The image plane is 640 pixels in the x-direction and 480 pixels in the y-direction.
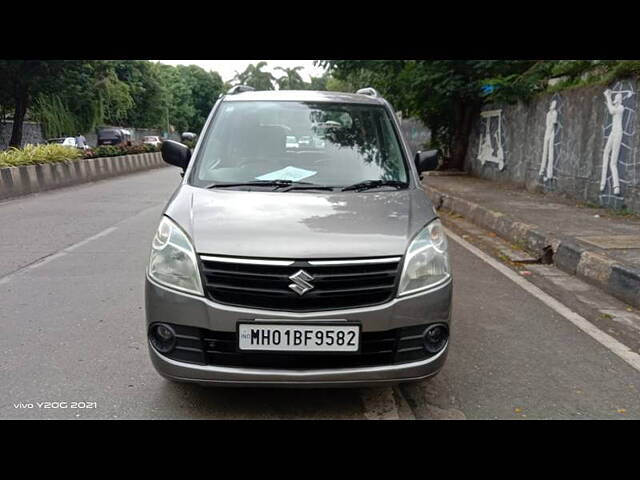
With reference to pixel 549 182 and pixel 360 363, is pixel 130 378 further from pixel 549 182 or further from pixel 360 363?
pixel 549 182

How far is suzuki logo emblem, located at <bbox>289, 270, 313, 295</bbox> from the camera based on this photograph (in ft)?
8.87

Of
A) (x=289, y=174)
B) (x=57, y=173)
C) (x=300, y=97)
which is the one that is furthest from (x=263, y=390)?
(x=57, y=173)

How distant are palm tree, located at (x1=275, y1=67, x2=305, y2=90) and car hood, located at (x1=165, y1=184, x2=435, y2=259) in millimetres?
72899

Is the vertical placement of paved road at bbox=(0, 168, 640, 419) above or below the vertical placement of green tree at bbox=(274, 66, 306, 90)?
below

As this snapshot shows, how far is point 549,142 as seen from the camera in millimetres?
11609

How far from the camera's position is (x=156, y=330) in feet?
9.50

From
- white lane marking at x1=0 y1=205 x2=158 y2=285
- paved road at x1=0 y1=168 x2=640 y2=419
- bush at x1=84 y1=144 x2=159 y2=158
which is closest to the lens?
paved road at x1=0 y1=168 x2=640 y2=419

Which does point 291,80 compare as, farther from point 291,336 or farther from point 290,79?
point 291,336

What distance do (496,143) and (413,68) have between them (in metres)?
3.17

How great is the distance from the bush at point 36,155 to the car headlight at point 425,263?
12.6 m

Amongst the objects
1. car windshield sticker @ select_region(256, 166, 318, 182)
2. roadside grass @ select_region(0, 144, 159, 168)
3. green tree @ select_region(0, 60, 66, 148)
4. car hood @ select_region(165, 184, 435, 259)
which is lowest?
roadside grass @ select_region(0, 144, 159, 168)

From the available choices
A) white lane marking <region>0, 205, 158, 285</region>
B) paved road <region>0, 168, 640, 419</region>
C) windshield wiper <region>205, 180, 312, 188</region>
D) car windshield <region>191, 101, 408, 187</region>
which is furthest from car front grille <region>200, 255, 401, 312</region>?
white lane marking <region>0, 205, 158, 285</region>

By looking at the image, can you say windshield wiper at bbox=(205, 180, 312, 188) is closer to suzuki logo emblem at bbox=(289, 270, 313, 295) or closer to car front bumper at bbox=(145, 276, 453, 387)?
car front bumper at bbox=(145, 276, 453, 387)
